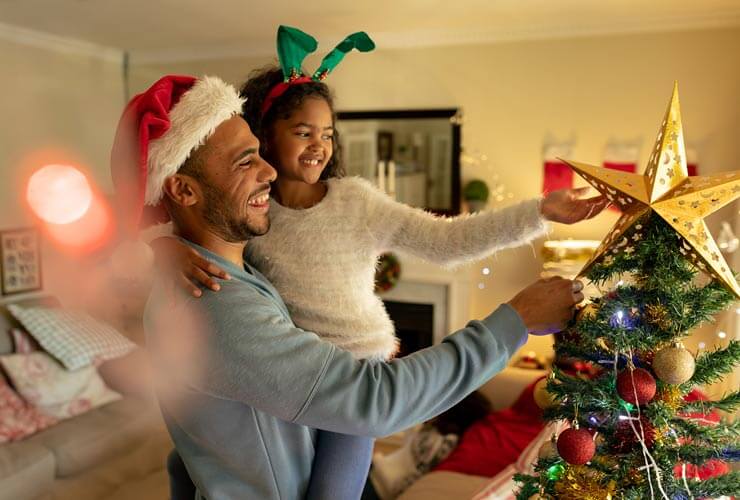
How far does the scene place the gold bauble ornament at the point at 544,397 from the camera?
0.90 m

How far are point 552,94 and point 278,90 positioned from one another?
2.44 m

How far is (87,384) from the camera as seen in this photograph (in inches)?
122

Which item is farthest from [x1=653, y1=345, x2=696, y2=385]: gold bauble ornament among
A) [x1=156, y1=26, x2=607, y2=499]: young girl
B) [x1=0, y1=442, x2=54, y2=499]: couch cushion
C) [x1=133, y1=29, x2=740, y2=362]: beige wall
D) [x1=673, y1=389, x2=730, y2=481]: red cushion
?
[x1=0, y1=442, x2=54, y2=499]: couch cushion

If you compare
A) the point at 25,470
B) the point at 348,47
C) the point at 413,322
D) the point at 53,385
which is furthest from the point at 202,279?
the point at 413,322

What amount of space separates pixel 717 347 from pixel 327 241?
2.28ft

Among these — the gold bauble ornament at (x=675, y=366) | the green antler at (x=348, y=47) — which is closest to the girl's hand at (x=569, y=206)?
the gold bauble ornament at (x=675, y=366)

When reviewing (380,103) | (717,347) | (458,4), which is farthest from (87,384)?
(717,347)

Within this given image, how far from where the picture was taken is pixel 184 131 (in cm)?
93

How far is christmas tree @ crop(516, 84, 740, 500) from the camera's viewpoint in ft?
2.63

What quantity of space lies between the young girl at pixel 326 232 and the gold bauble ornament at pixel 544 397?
0.90 feet

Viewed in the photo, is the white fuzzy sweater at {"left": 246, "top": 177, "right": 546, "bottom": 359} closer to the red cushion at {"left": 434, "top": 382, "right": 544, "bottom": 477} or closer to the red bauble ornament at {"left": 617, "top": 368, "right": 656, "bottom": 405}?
the red bauble ornament at {"left": 617, "top": 368, "right": 656, "bottom": 405}

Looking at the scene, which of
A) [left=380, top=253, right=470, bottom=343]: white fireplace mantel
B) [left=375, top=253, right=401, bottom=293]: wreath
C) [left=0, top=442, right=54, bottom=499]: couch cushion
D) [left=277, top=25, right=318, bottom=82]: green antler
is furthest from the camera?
[left=375, top=253, right=401, bottom=293]: wreath

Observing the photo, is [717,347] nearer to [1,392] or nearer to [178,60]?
[1,392]

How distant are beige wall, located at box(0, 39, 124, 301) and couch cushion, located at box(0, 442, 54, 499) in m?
1.38
